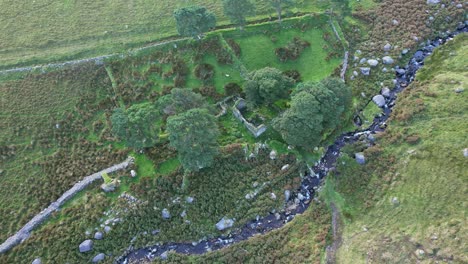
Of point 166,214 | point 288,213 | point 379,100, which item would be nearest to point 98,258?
point 166,214

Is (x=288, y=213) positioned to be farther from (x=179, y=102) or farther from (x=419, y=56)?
(x=419, y=56)

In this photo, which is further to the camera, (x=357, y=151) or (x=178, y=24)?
(x=178, y=24)

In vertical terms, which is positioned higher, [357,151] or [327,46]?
[327,46]

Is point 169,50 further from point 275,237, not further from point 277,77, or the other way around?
point 275,237

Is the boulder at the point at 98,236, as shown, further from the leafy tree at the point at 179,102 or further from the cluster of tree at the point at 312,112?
the cluster of tree at the point at 312,112

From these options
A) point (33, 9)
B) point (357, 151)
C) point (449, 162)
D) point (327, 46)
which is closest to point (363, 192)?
point (357, 151)

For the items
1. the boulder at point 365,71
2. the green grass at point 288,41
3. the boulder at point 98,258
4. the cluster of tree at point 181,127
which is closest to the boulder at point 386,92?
the boulder at point 365,71

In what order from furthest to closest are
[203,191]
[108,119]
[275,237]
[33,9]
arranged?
[33,9]
[108,119]
[203,191]
[275,237]
